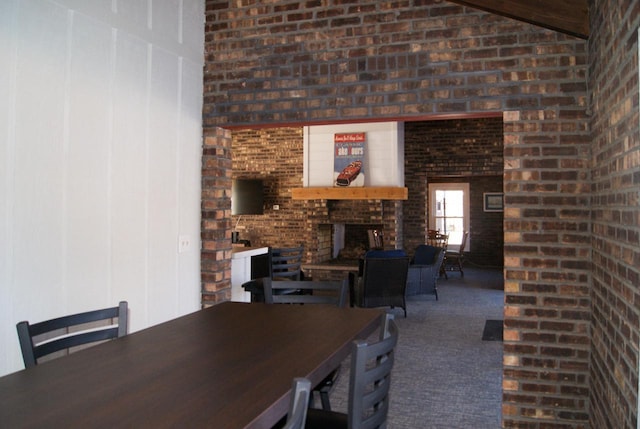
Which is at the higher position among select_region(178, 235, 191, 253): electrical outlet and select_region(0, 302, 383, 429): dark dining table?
select_region(178, 235, 191, 253): electrical outlet

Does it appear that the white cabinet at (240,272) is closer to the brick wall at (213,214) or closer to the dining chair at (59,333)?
the brick wall at (213,214)

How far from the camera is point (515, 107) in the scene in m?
3.25

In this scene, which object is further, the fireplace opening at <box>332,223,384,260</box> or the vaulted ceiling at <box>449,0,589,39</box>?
the fireplace opening at <box>332,223,384,260</box>

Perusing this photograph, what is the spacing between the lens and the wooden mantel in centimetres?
858

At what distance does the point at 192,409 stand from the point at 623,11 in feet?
7.08

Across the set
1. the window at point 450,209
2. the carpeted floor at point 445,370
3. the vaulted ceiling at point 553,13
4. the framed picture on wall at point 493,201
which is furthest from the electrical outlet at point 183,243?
the framed picture on wall at point 493,201

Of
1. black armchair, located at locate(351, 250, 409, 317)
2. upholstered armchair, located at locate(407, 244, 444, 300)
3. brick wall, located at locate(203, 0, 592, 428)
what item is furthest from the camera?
upholstered armchair, located at locate(407, 244, 444, 300)

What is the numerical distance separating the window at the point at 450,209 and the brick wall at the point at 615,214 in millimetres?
10241

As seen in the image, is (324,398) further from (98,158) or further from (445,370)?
(445,370)

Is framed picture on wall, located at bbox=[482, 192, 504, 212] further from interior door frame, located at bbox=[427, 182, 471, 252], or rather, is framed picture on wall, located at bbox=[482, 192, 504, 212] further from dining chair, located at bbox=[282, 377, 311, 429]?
dining chair, located at bbox=[282, 377, 311, 429]

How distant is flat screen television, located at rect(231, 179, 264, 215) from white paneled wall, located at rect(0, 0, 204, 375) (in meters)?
5.71

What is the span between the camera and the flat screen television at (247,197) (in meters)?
9.72

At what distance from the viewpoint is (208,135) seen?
13.3ft

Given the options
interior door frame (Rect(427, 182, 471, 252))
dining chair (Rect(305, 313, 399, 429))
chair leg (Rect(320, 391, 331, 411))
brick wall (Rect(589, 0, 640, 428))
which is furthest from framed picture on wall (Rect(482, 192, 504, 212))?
dining chair (Rect(305, 313, 399, 429))
